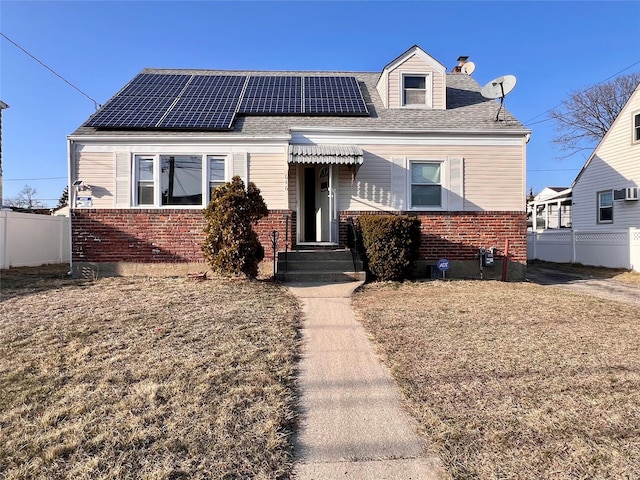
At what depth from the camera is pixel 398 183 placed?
1005cm

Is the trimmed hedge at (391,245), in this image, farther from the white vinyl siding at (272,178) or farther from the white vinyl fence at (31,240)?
the white vinyl fence at (31,240)

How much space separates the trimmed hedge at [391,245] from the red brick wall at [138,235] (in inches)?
104

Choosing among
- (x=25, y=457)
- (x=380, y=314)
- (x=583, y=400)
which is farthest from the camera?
(x=380, y=314)

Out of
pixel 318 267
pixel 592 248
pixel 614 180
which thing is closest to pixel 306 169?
pixel 318 267

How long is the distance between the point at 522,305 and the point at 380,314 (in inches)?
102

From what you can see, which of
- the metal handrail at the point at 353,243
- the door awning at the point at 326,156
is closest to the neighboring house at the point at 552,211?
the metal handrail at the point at 353,243

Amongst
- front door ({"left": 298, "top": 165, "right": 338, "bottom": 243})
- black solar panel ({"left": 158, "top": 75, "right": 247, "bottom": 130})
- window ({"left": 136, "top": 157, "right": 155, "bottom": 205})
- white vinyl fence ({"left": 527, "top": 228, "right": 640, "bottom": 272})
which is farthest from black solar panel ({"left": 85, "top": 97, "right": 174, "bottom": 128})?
white vinyl fence ({"left": 527, "top": 228, "right": 640, "bottom": 272})

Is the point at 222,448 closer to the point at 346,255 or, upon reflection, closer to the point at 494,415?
the point at 494,415

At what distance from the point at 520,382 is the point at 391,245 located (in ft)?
16.9

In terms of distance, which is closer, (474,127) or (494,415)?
(494,415)

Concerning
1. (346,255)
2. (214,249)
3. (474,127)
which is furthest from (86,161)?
(474,127)

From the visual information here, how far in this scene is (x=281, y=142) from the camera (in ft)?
31.8

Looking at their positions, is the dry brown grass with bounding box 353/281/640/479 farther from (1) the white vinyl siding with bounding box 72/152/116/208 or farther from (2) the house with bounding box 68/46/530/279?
(1) the white vinyl siding with bounding box 72/152/116/208

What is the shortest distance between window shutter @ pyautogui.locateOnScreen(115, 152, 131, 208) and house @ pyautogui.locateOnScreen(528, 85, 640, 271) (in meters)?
14.9
